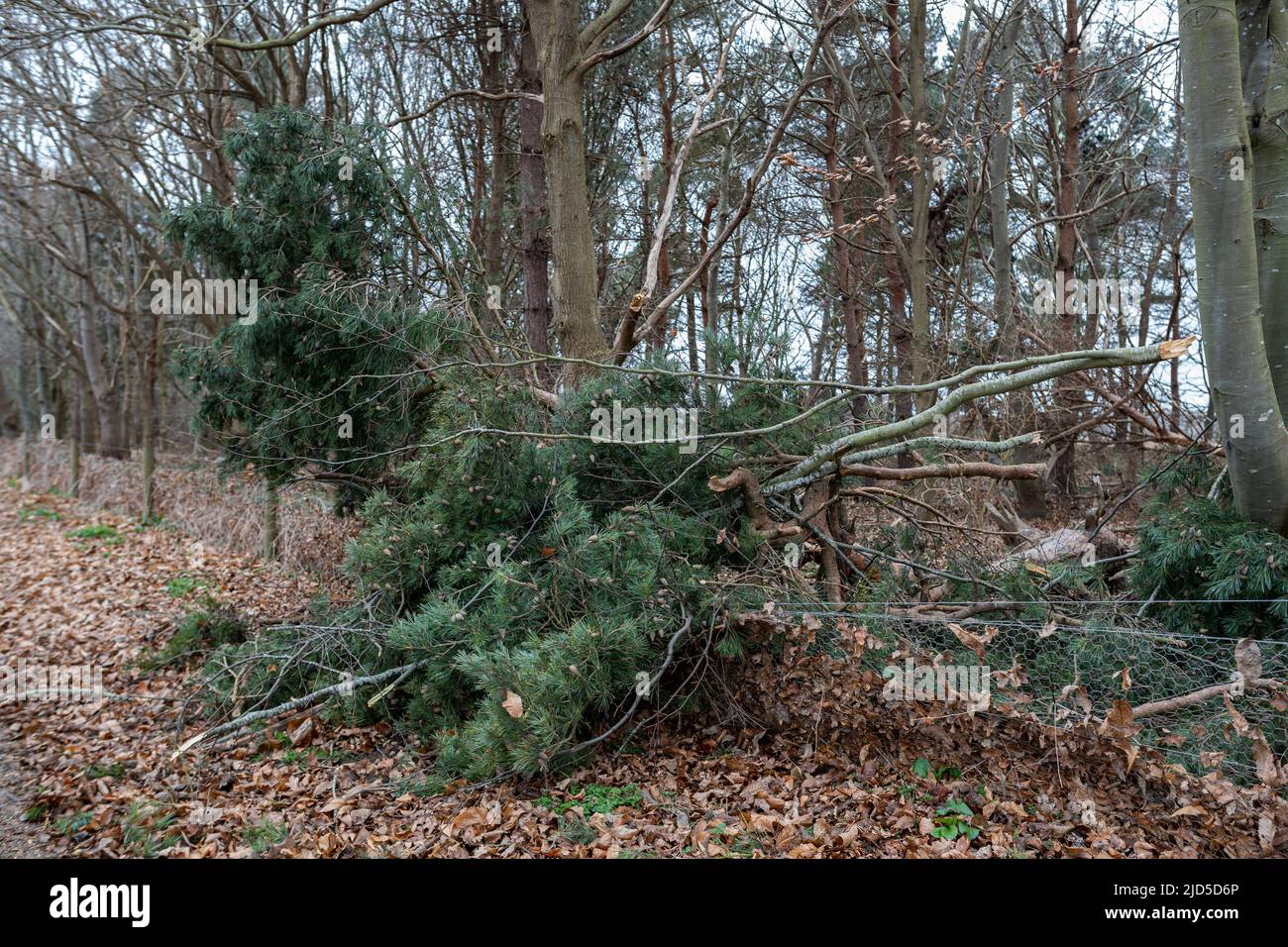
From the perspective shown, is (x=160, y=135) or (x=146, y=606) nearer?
(x=146, y=606)

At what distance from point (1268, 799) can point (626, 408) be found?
370 centimetres

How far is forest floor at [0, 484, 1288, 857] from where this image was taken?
383cm

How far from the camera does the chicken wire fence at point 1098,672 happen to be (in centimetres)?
368

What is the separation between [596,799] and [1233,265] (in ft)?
14.3

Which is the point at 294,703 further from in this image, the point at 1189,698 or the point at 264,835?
the point at 1189,698

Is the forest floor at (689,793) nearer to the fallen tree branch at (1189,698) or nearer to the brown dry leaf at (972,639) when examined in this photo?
the fallen tree branch at (1189,698)

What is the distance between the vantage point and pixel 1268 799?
347cm

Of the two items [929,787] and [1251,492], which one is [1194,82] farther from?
[929,787]

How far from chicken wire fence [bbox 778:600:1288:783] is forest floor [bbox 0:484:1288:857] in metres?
0.15

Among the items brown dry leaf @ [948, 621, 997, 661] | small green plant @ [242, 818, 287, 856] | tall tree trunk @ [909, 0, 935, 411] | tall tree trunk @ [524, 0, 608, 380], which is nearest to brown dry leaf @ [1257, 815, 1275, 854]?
brown dry leaf @ [948, 621, 997, 661]

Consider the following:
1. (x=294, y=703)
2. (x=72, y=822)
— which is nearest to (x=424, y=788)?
(x=294, y=703)

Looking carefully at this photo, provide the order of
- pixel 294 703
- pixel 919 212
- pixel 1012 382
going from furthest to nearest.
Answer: pixel 919 212, pixel 294 703, pixel 1012 382

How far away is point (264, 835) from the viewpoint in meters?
4.02
